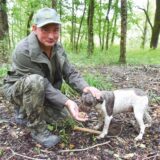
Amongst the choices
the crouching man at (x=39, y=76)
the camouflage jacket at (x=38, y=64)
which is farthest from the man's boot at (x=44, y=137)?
the camouflage jacket at (x=38, y=64)

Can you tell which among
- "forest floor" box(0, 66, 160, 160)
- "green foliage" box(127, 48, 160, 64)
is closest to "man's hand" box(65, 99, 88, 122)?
"forest floor" box(0, 66, 160, 160)

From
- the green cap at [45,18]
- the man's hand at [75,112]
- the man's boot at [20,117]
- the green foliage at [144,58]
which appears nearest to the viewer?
the man's hand at [75,112]

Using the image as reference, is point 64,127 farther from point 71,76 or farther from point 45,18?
point 45,18

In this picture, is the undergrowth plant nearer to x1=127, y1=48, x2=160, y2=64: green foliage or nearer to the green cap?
the green cap

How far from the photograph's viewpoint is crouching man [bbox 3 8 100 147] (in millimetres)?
3383

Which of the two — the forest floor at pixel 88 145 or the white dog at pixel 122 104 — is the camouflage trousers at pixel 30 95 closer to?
the forest floor at pixel 88 145

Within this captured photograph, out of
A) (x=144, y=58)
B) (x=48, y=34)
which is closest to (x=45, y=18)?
(x=48, y=34)

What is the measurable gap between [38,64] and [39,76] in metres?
0.23

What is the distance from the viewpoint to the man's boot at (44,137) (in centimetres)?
355

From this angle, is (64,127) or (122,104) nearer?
(122,104)

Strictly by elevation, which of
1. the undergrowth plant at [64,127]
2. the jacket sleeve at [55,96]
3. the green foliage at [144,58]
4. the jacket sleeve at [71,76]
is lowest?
the green foliage at [144,58]

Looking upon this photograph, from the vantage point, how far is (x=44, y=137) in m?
3.59

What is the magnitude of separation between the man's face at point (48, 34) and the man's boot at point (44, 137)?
1.04 meters

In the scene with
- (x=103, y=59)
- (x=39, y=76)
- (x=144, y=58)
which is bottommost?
(x=144, y=58)
